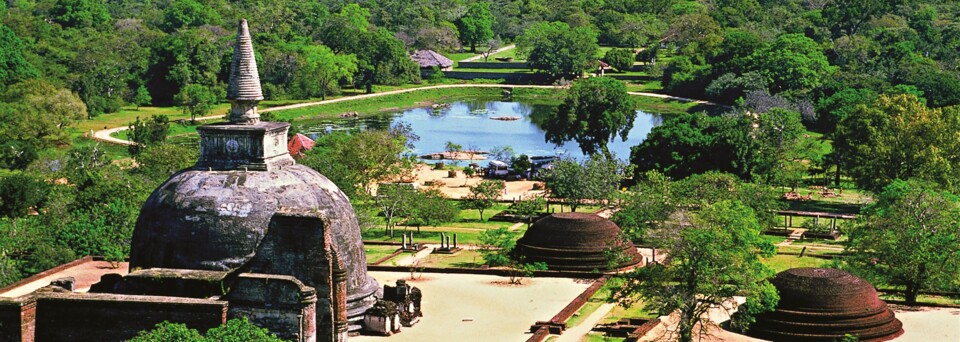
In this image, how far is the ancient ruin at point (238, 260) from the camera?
3438 centimetres

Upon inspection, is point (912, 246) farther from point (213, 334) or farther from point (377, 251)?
point (213, 334)

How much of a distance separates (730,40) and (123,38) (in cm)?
5531

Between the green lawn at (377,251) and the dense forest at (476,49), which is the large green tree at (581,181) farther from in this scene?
the green lawn at (377,251)

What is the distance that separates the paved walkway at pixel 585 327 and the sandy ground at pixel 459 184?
27364 mm

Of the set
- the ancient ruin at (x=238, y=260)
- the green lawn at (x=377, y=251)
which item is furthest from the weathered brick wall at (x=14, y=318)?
the green lawn at (x=377, y=251)

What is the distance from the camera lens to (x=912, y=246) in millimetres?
48438

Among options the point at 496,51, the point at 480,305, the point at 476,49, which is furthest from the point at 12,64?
the point at 480,305

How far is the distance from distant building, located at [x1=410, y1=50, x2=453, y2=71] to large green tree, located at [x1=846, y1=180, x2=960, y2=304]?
99362 millimetres

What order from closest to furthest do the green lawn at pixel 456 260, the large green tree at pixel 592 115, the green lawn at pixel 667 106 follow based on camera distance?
the green lawn at pixel 456 260 < the large green tree at pixel 592 115 < the green lawn at pixel 667 106

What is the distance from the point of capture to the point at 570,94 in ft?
290

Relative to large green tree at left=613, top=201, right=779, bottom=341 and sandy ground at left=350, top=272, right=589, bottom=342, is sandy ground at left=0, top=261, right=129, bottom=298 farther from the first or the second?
large green tree at left=613, top=201, right=779, bottom=341

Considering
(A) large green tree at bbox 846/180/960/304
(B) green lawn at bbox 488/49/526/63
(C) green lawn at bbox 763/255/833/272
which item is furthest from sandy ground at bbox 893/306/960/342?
(B) green lawn at bbox 488/49/526/63

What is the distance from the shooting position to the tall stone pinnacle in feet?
140

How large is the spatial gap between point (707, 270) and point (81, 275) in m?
22.1
